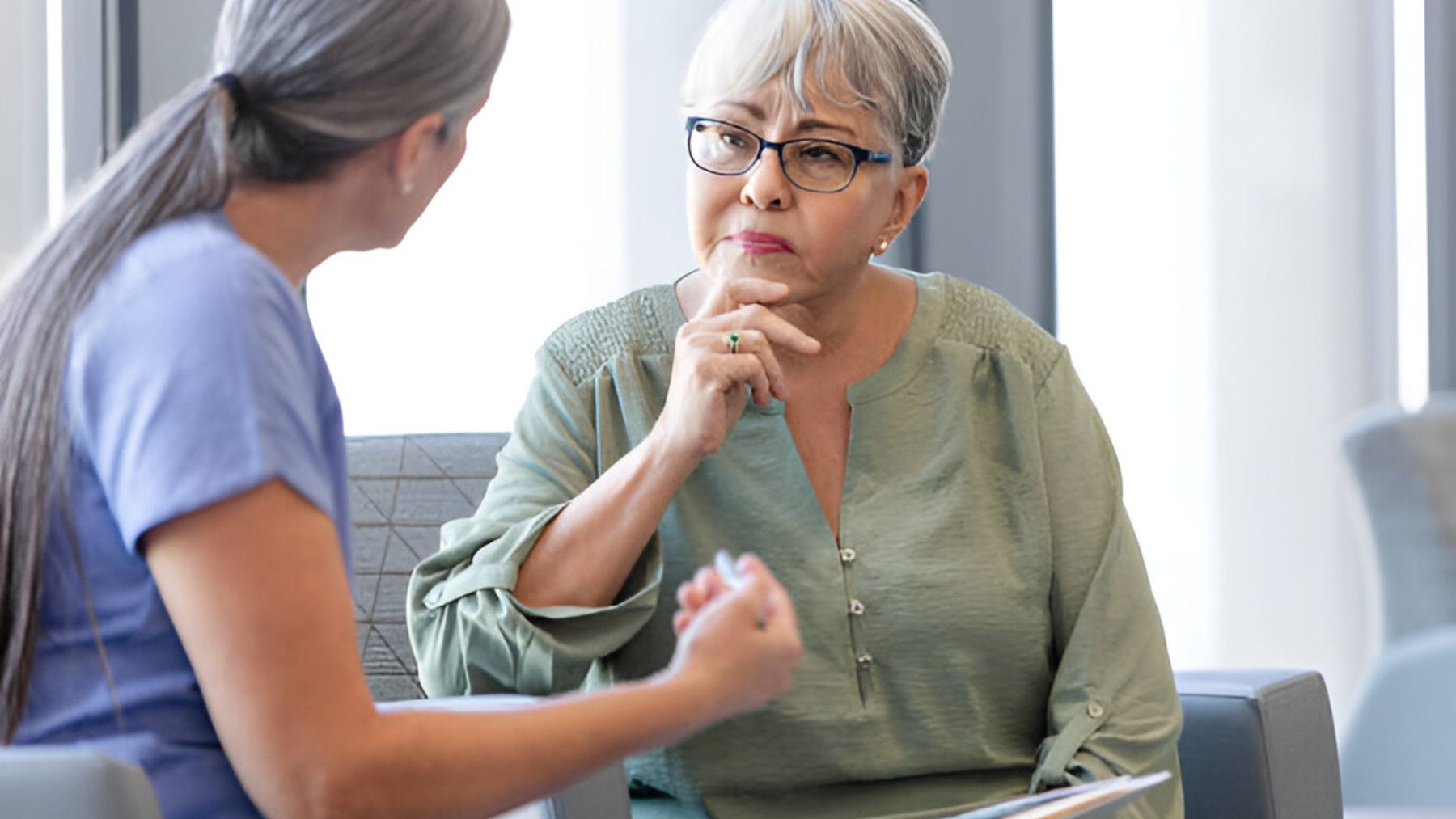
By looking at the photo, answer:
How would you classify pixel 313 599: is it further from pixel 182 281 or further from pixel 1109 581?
pixel 1109 581

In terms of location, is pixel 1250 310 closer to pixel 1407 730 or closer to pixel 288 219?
pixel 1407 730

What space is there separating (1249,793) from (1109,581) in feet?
0.88

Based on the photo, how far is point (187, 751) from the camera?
99 cm

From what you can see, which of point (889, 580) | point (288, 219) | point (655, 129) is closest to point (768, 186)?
point (889, 580)

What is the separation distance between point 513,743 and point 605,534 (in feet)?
1.84

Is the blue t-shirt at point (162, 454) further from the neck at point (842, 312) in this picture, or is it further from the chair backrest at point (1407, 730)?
the chair backrest at point (1407, 730)

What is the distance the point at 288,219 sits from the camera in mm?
1070

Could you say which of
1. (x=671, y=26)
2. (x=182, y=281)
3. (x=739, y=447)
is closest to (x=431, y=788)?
(x=182, y=281)

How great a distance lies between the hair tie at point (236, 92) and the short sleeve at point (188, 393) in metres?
0.12

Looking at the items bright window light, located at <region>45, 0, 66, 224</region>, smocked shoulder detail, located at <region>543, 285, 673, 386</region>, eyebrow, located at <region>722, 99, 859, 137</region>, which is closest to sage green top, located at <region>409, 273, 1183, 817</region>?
smocked shoulder detail, located at <region>543, 285, 673, 386</region>

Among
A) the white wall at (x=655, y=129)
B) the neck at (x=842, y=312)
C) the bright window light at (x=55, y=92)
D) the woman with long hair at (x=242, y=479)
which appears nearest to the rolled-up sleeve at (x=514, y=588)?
the neck at (x=842, y=312)

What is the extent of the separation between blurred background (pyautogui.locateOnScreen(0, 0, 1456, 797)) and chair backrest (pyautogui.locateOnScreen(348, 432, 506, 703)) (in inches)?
33.5

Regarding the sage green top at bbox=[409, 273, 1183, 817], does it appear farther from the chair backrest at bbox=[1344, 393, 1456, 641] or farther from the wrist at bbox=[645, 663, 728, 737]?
the chair backrest at bbox=[1344, 393, 1456, 641]

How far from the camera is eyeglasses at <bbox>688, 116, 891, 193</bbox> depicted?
5.39 ft
